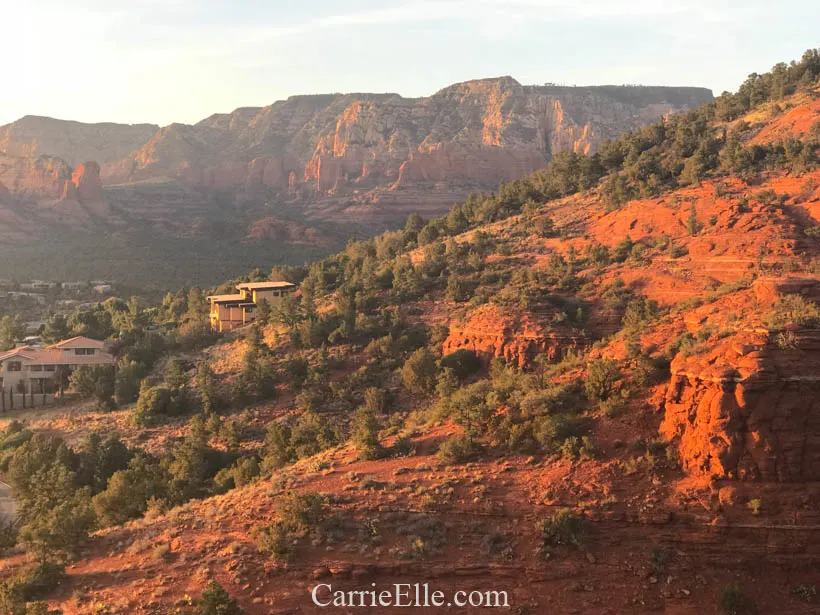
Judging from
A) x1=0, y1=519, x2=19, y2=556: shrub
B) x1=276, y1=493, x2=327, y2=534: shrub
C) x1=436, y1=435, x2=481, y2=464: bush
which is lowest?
x1=0, y1=519, x2=19, y2=556: shrub

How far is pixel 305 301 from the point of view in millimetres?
38906

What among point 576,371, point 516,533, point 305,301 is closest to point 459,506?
point 516,533

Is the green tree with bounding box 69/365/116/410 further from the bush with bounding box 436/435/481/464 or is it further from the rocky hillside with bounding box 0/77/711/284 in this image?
the rocky hillside with bounding box 0/77/711/284

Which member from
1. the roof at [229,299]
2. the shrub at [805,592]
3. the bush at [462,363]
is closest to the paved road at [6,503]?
the bush at [462,363]

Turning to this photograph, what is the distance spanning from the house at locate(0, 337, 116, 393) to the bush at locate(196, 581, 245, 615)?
29020 millimetres

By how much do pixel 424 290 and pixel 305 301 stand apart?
782 centimetres

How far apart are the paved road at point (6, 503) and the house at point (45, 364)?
1290cm

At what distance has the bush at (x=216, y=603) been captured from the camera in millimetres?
12234

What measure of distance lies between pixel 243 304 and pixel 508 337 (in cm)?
1990

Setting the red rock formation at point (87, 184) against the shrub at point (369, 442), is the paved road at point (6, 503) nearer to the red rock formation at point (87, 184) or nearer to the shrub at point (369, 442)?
the shrub at point (369, 442)

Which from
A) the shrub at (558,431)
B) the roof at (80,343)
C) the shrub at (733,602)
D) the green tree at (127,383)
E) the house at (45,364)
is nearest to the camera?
the shrub at (733,602)

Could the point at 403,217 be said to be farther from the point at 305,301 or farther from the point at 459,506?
the point at 459,506

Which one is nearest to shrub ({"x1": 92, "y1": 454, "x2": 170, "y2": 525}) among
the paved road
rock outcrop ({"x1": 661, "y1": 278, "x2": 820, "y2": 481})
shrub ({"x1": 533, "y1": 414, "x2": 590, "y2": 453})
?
the paved road

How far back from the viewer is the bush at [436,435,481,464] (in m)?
17.4
